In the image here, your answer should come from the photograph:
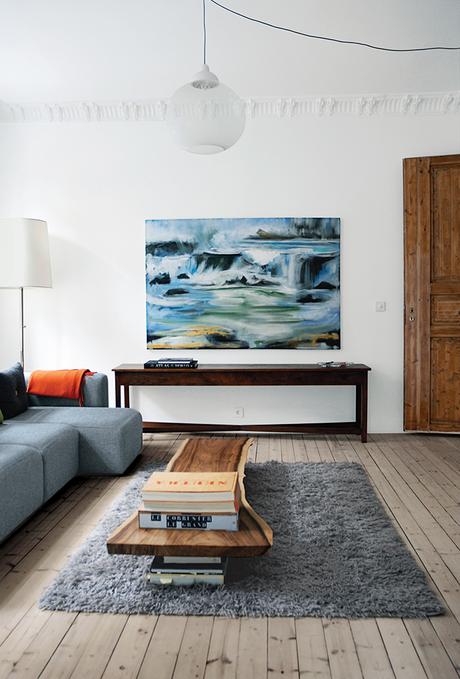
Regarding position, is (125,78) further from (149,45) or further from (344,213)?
(344,213)

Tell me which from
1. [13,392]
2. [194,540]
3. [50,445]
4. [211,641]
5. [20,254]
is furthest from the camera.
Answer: [20,254]

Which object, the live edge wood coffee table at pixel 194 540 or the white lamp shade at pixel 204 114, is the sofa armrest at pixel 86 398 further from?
the white lamp shade at pixel 204 114

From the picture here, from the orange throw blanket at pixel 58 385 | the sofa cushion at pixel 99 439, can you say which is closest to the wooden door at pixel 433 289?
the sofa cushion at pixel 99 439

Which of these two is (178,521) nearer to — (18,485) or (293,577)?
(293,577)

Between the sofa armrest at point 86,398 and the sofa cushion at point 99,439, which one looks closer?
the sofa cushion at point 99,439

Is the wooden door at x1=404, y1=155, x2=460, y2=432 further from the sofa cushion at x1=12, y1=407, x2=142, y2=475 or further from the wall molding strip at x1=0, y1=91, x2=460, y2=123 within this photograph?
the sofa cushion at x1=12, y1=407, x2=142, y2=475

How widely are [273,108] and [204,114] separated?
292cm

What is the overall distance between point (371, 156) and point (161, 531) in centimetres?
395

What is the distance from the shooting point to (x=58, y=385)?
4367mm

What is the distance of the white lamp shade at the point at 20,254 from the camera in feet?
15.5

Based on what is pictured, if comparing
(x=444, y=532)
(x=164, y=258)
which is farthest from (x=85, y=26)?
(x=444, y=532)

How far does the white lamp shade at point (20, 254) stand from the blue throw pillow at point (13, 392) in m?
0.86

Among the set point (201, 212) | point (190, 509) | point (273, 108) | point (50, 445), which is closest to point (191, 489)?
point (190, 509)

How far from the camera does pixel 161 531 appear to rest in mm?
2312
